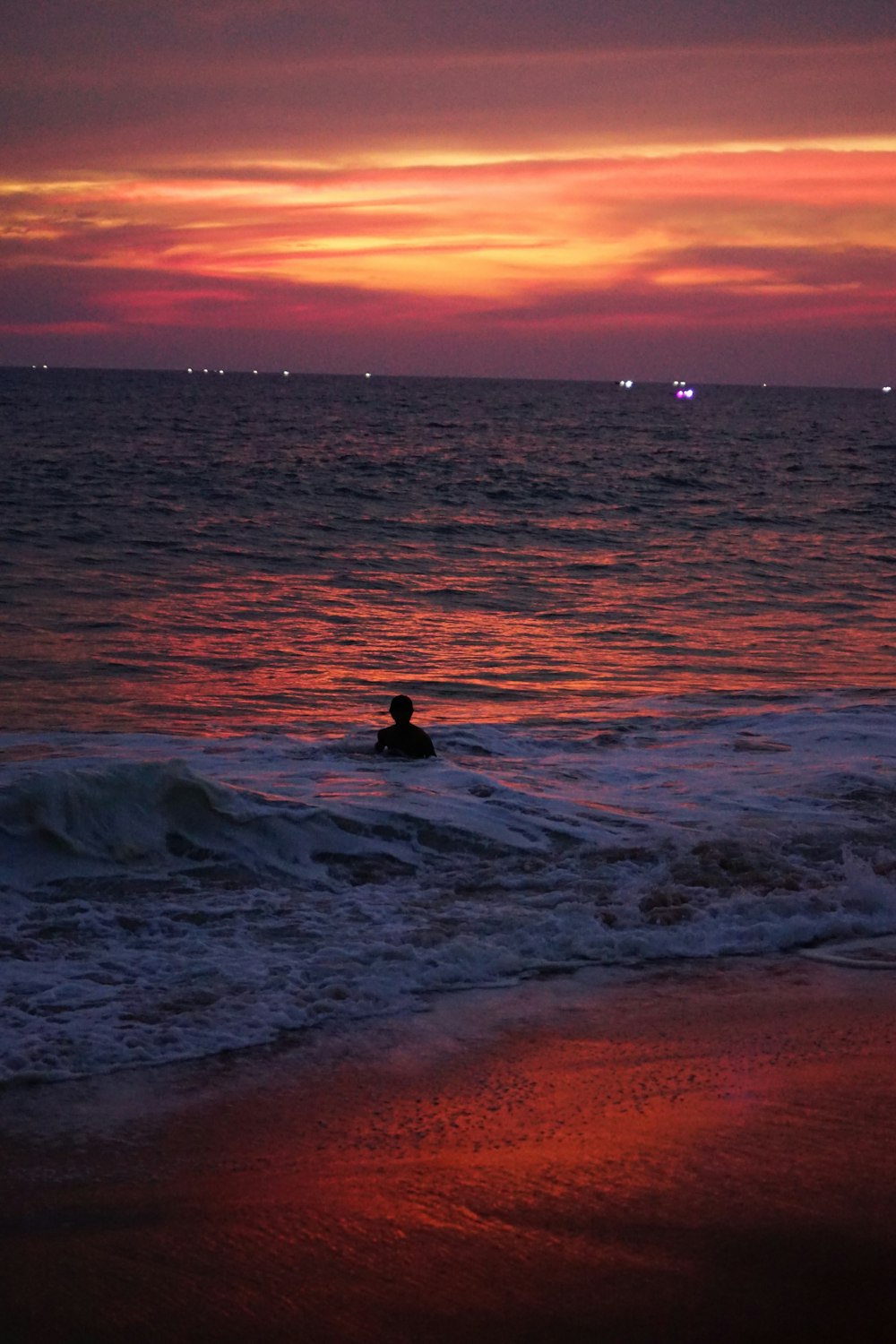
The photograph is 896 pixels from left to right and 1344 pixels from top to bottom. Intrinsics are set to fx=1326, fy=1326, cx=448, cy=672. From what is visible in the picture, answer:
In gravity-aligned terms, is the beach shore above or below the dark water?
below

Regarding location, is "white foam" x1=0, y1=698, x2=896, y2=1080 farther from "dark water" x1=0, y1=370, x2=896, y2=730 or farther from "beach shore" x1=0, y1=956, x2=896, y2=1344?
"dark water" x1=0, y1=370, x2=896, y2=730

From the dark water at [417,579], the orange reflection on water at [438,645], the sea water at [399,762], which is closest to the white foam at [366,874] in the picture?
the sea water at [399,762]

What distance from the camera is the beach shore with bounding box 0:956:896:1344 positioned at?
3.46 m

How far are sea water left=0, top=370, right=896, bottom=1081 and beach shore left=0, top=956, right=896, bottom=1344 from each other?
553 mm

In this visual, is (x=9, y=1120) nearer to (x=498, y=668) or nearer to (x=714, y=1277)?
(x=714, y=1277)

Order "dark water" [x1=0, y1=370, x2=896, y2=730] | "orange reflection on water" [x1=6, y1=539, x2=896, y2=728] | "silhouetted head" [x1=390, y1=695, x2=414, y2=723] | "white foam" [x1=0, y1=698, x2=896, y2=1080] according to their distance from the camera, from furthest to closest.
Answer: "dark water" [x1=0, y1=370, x2=896, y2=730] < "orange reflection on water" [x1=6, y1=539, x2=896, y2=728] < "silhouetted head" [x1=390, y1=695, x2=414, y2=723] < "white foam" [x1=0, y1=698, x2=896, y2=1080]

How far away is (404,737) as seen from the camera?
33.6 feet

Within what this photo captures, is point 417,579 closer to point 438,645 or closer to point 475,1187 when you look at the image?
point 438,645

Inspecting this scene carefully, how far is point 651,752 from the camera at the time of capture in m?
11.1

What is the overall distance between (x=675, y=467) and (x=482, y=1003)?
4718 centimetres

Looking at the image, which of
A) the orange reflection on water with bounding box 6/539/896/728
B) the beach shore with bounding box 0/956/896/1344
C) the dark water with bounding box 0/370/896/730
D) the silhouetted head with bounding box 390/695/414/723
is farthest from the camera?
the dark water with bounding box 0/370/896/730

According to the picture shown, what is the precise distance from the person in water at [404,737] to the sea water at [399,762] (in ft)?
1.06

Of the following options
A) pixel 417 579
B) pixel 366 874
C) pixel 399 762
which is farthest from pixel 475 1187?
pixel 417 579

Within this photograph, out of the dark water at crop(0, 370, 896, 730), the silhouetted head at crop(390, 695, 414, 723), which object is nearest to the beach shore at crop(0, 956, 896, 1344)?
the silhouetted head at crop(390, 695, 414, 723)
